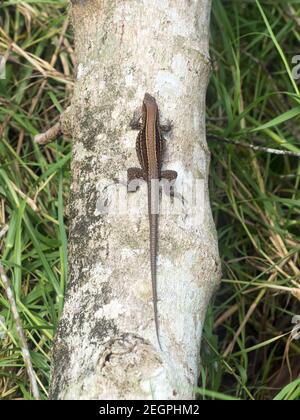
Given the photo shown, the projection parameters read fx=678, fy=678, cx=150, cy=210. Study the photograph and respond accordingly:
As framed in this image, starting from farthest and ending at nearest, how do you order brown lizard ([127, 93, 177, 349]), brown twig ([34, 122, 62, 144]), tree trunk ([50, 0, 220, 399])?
1. brown twig ([34, 122, 62, 144])
2. brown lizard ([127, 93, 177, 349])
3. tree trunk ([50, 0, 220, 399])

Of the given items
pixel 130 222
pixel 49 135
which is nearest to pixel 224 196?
pixel 49 135

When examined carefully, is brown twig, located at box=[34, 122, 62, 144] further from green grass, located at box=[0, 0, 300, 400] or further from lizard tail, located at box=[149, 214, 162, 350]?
lizard tail, located at box=[149, 214, 162, 350]

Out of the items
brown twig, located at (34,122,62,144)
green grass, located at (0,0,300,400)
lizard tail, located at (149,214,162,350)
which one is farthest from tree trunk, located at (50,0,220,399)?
green grass, located at (0,0,300,400)

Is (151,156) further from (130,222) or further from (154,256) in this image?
(154,256)

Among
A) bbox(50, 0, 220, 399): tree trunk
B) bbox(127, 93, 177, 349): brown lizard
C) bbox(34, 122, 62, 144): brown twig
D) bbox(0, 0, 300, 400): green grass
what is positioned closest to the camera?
bbox(50, 0, 220, 399): tree trunk

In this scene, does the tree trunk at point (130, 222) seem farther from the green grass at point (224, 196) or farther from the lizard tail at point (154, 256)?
the green grass at point (224, 196)

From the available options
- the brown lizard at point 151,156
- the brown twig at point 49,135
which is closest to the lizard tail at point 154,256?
the brown lizard at point 151,156
